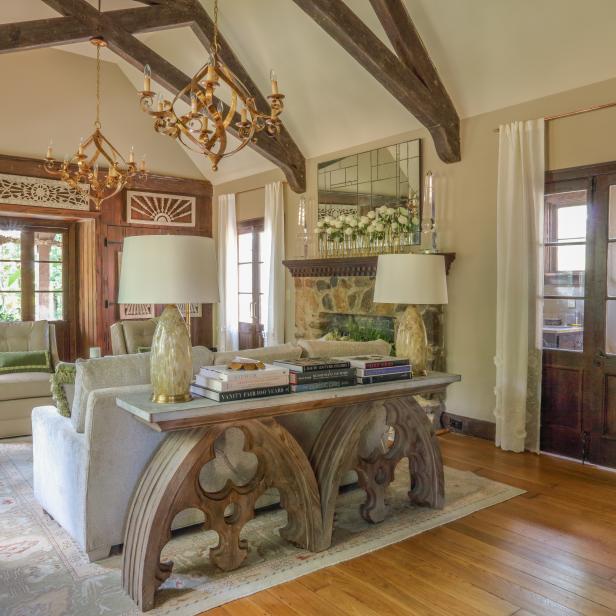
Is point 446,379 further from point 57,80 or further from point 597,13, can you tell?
point 57,80

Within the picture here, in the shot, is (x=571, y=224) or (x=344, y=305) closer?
(x=571, y=224)

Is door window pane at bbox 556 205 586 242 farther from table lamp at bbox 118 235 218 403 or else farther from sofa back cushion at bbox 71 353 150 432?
sofa back cushion at bbox 71 353 150 432

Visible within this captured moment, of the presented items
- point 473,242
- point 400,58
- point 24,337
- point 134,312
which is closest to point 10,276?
point 134,312

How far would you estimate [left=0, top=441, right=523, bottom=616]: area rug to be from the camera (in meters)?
2.33

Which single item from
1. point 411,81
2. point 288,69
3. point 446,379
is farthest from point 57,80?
point 446,379

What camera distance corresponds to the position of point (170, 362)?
244cm

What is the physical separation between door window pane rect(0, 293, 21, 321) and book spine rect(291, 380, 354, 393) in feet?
19.5

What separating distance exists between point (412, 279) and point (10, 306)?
6.07 m

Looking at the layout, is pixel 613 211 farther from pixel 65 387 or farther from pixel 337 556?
pixel 65 387

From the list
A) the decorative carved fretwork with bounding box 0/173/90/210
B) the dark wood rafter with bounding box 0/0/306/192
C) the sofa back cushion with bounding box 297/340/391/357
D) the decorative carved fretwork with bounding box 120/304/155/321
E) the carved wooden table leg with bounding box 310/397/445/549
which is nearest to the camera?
the carved wooden table leg with bounding box 310/397/445/549

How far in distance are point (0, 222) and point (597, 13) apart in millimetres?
6874

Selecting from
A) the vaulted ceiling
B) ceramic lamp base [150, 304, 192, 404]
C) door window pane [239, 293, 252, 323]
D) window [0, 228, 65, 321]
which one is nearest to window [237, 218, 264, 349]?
door window pane [239, 293, 252, 323]

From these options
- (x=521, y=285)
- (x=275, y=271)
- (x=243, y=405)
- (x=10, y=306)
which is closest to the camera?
(x=243, y=405)

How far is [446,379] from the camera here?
3.29m
